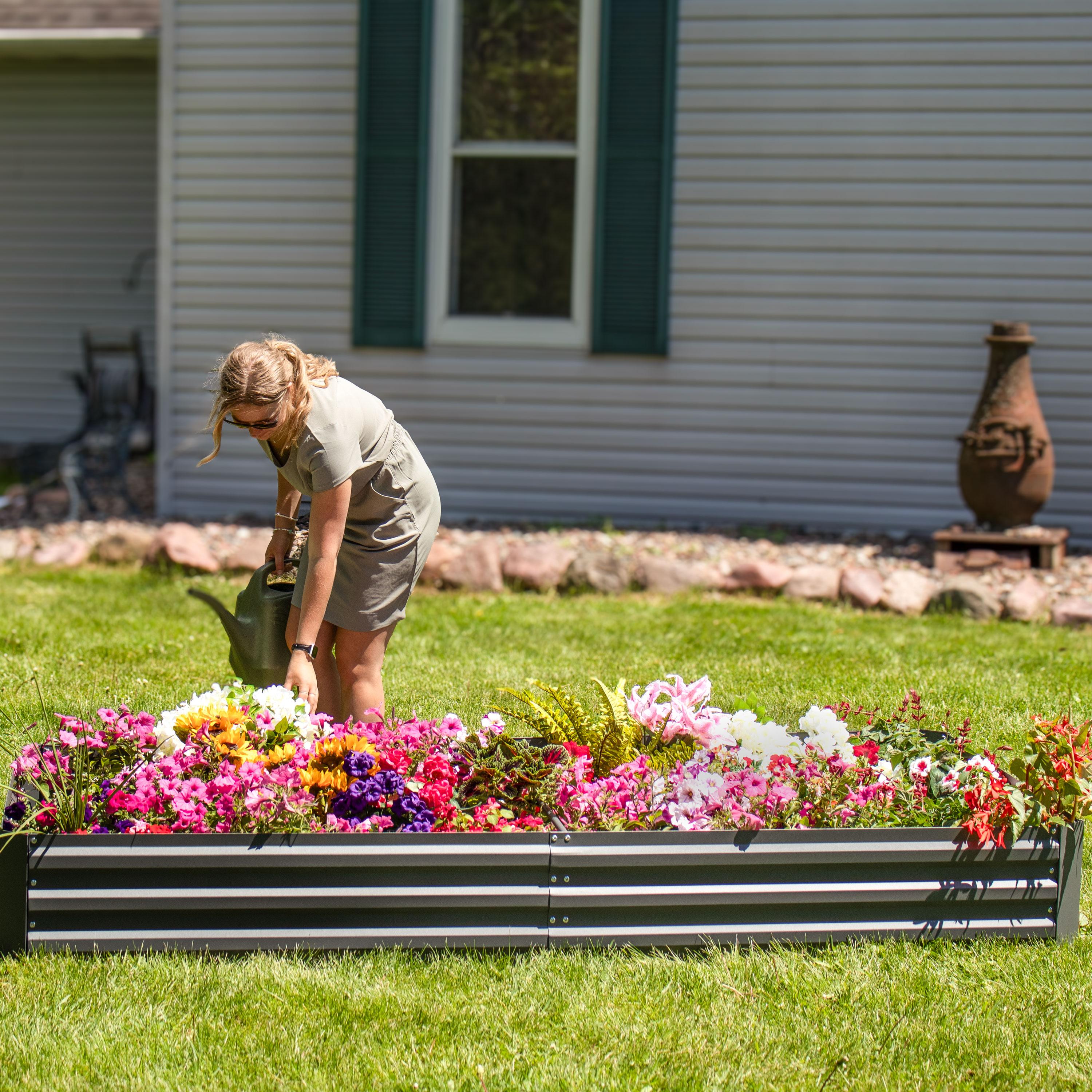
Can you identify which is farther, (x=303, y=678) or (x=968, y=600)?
(x=968, y=600)

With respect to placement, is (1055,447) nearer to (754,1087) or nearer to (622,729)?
(622,729)

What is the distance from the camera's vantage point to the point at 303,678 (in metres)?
3.05

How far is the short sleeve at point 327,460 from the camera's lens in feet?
9.73

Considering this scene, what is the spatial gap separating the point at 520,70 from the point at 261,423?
5.10m

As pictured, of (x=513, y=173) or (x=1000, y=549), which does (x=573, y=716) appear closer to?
(x=1000, y=549)

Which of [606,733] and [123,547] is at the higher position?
[606,733]

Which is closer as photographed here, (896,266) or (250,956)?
(250,956)

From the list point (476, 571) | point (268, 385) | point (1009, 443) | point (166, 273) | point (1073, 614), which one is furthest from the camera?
point (166, 273)

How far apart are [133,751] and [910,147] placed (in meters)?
5.66

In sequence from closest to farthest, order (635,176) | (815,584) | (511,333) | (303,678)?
1. (303,678)
2. (815,584)
3. (635,176)
4. (511,333)

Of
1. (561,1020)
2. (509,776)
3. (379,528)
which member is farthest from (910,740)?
(379,528)

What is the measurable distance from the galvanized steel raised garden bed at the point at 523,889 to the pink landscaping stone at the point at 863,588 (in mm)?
3162

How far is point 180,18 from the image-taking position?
7.53 m

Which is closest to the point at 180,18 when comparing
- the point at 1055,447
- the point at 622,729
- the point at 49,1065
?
the point at 1055,447
